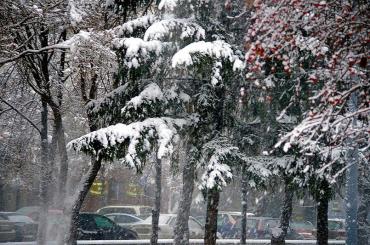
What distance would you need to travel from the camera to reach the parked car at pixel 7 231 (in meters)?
18.9

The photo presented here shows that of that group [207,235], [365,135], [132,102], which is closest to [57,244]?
[207,235]

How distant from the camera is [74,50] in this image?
34.7 ft

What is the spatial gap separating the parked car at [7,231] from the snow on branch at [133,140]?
9.27m

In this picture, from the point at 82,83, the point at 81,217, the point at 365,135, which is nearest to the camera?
the point at 365,135

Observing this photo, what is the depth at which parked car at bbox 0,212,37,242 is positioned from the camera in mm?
19797

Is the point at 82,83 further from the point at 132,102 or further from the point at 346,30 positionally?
Answer: the point at 346,30

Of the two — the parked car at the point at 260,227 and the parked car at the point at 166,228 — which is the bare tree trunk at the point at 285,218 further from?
the parked car at the point at 260,227

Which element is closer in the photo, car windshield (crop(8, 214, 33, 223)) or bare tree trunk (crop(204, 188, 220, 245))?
bare tree trunk (crop(204, 188, 220, 245))

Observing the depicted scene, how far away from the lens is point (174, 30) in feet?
38.1

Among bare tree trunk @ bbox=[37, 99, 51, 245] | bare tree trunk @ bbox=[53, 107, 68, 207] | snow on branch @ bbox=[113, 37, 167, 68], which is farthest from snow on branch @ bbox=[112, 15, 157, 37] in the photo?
bare tree trunk @ bbox=[37, 99, 51, 245]

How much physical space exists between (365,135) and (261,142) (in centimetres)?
766

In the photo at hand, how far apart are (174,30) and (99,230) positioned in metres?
10.9

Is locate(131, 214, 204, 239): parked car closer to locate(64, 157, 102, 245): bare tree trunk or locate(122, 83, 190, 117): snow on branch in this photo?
locate(64, 157, 102, 245): bare tree trunk

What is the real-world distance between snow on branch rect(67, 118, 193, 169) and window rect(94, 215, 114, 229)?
8.89 metres
